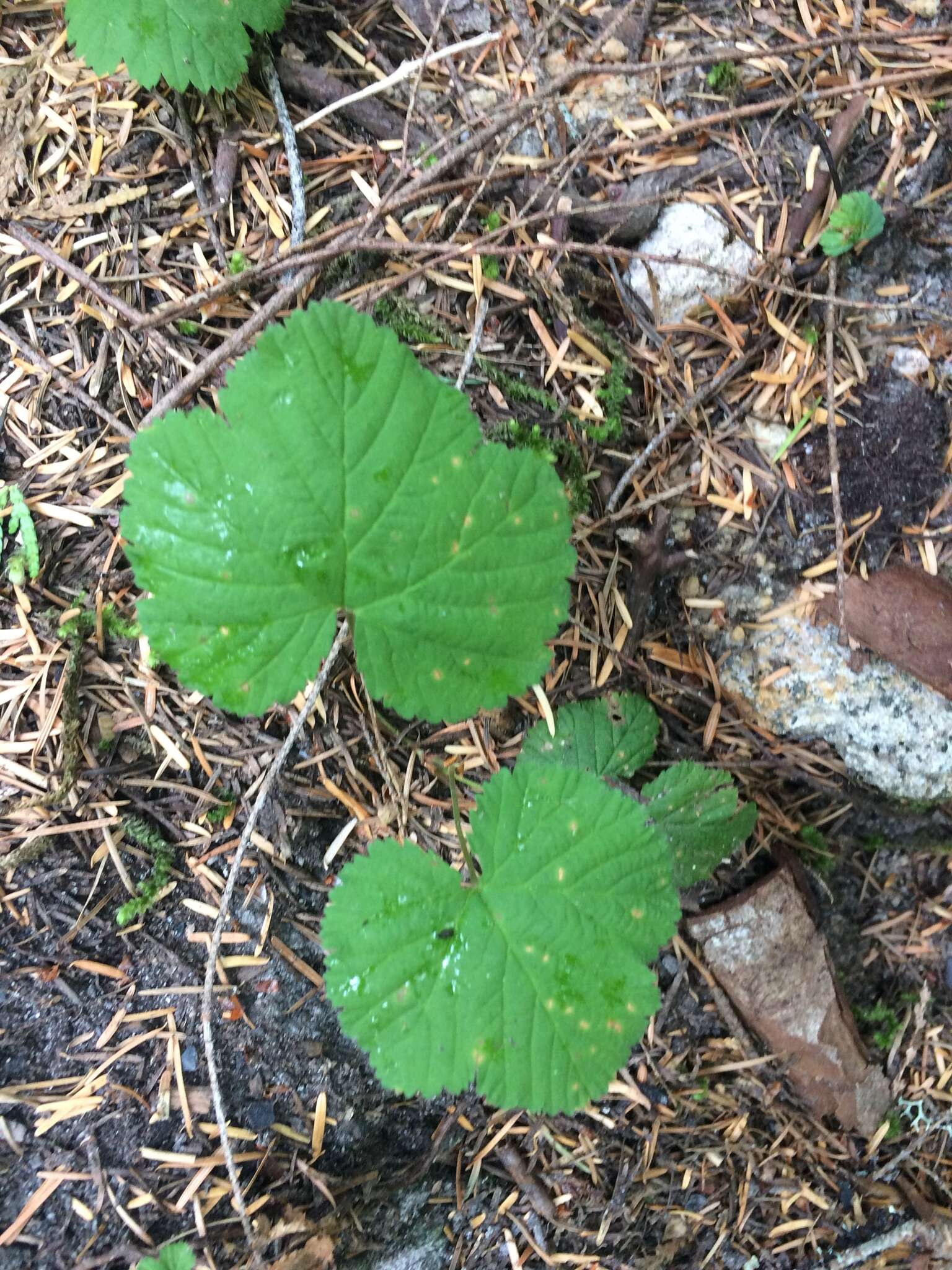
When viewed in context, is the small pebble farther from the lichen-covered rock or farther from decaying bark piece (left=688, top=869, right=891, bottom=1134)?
the lichen-covered rock

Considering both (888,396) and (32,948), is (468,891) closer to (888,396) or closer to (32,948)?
(32,948)

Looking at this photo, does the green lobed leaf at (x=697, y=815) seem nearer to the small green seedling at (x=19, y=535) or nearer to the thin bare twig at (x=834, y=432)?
the thin bare twig at (x=834, y=432)

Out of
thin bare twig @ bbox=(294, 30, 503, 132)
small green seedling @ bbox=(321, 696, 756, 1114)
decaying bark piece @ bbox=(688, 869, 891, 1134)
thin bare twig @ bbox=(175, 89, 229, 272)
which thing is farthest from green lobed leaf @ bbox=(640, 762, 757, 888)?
thin bare twig @ bbox=(294, 30, 503, 132)

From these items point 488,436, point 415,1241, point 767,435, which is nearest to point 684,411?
point 767,435

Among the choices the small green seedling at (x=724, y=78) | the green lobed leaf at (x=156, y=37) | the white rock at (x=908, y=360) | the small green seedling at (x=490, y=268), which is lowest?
the white rock at (x=908, y=360)

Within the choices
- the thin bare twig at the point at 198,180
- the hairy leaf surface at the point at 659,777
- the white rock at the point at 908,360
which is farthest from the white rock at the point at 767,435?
the thin bare twig at the point at 198,180

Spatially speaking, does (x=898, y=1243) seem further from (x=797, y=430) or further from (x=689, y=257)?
(x=689, y=257)

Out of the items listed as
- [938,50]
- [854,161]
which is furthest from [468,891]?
[938,50]
